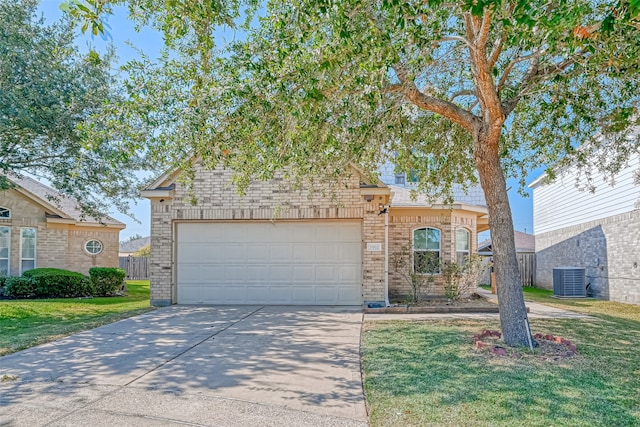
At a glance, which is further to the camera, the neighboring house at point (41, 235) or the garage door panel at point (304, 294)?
the neighboring house at point (41, 235)

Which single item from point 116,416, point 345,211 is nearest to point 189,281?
point 345,211

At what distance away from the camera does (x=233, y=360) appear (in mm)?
6188

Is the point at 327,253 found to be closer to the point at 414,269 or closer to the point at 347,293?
the point at 347,293

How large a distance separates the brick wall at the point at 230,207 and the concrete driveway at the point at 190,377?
304 cm

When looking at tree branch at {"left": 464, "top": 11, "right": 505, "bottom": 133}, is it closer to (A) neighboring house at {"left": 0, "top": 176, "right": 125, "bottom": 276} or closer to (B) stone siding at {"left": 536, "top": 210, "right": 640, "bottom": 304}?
(B) stone siding at {"left": 536, "top": 210, "right": 640, "bottom": 304}

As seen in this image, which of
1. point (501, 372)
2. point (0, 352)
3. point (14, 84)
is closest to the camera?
point (501, 372)

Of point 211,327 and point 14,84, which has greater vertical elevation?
point 14,84

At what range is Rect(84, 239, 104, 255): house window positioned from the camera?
19.2 metres

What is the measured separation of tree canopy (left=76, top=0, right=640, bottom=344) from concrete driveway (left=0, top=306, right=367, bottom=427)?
2.84m

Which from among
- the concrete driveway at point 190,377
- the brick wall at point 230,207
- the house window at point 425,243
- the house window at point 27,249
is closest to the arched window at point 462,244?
the house window at point 425,243

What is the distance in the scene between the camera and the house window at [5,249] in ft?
53.6

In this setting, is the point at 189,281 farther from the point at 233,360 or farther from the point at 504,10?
the point at 504,10

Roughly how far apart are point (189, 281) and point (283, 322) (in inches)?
156

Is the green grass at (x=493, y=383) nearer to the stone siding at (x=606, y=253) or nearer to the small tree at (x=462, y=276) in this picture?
the small tree at (x=462, y=276)
